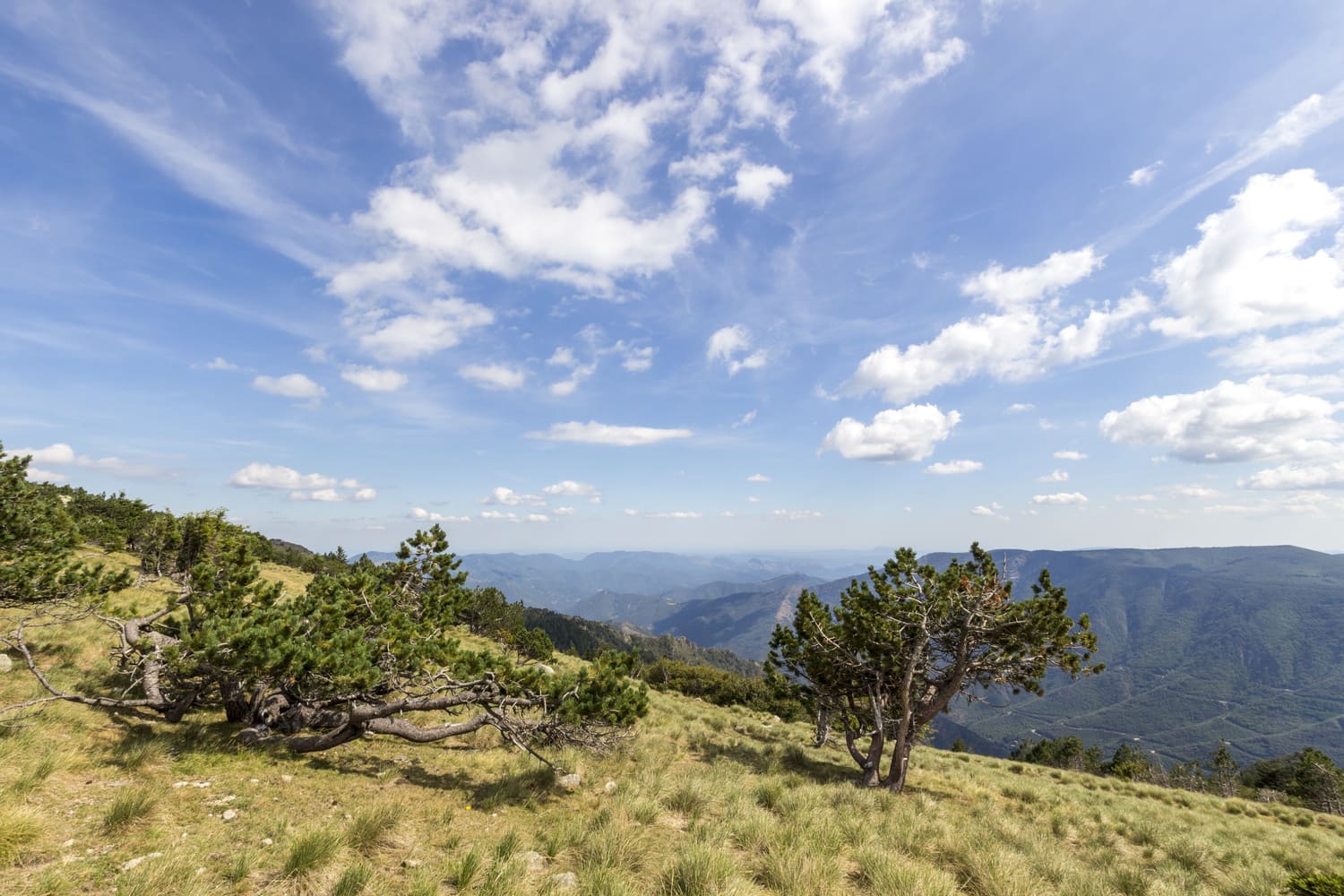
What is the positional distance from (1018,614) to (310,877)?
18030mm

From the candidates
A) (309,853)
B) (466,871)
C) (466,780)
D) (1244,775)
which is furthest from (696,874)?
(1244,775)

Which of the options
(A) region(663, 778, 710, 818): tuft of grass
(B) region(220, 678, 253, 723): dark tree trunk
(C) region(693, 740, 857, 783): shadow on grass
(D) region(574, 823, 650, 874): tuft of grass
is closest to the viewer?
(D) region(574, 823, 650, 874): tuft of grass

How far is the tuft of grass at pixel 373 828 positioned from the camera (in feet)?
24.6

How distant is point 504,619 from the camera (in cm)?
6369

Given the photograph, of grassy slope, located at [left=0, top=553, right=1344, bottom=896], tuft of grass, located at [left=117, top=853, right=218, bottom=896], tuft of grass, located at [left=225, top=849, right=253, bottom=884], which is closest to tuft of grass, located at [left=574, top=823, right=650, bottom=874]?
grassy slope, located at [left=0, top=553, right=1344, bottom=896]

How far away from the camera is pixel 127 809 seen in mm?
7098

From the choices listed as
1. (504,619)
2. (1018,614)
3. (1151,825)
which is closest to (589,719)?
(1018,614)

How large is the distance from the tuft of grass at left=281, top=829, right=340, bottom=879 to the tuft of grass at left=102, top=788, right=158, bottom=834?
235 centimetres

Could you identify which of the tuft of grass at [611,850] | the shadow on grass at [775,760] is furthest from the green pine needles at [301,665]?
the shadow on grass at [775,760]

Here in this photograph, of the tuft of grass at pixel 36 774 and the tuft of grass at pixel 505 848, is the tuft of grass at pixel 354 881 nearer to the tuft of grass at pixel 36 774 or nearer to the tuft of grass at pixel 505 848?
the tuft of grass at pixel 505 848

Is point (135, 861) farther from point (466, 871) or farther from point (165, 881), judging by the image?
point (466, 871)

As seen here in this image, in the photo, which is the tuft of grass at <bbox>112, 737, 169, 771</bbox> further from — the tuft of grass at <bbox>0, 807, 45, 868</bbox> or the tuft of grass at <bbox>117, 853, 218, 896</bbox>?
the tuft of grass at <bbox>117, 853, 218, 896</bbox>

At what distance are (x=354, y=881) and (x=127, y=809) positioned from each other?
379 cm

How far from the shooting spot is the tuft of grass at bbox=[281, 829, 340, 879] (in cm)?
649
